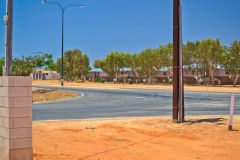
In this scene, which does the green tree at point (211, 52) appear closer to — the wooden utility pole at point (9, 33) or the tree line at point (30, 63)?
the tree line at point (30, 63)

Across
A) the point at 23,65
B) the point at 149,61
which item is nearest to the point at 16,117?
the point at 23,65

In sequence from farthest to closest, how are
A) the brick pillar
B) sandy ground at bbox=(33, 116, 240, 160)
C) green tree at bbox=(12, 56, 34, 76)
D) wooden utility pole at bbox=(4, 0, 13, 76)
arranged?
green tree at bbox=(12, 56, 34, 76), sandy ground at bbox=(33, 116, 240, 160), wooden utility pole at bbox=(4, 0, 13, 76), the brick pillar

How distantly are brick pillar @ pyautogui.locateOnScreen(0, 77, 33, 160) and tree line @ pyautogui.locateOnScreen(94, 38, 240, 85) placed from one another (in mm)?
49118

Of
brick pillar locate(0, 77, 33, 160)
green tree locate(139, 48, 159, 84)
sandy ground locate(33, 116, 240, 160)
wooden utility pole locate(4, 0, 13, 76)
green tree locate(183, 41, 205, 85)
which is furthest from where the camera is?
green tree locate(139, 48, 159, 84)

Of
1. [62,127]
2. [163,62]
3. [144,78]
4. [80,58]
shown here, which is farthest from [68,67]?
[62,127]

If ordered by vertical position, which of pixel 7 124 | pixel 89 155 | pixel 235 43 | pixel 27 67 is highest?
pixel 235 43

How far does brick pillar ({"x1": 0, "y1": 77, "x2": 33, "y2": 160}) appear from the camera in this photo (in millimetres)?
5289

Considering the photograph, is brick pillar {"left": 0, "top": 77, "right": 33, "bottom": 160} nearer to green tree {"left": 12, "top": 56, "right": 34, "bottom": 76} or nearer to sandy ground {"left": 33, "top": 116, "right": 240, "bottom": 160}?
sandy ground {"left": 33, "top": 116, "right": 240, "bottom": 160}

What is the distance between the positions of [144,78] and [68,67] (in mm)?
22940

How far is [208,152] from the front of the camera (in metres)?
6.62

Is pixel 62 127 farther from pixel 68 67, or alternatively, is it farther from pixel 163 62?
pixel 68 67

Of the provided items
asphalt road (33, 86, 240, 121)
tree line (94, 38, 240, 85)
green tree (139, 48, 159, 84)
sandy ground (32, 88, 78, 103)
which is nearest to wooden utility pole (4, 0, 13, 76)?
asphalt road (33, 86, 240, 121)

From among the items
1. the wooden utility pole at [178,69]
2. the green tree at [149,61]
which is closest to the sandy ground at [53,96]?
the wooden utility pole at [178,69]

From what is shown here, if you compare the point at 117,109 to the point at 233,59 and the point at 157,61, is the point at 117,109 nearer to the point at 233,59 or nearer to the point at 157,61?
the point at 233,59
